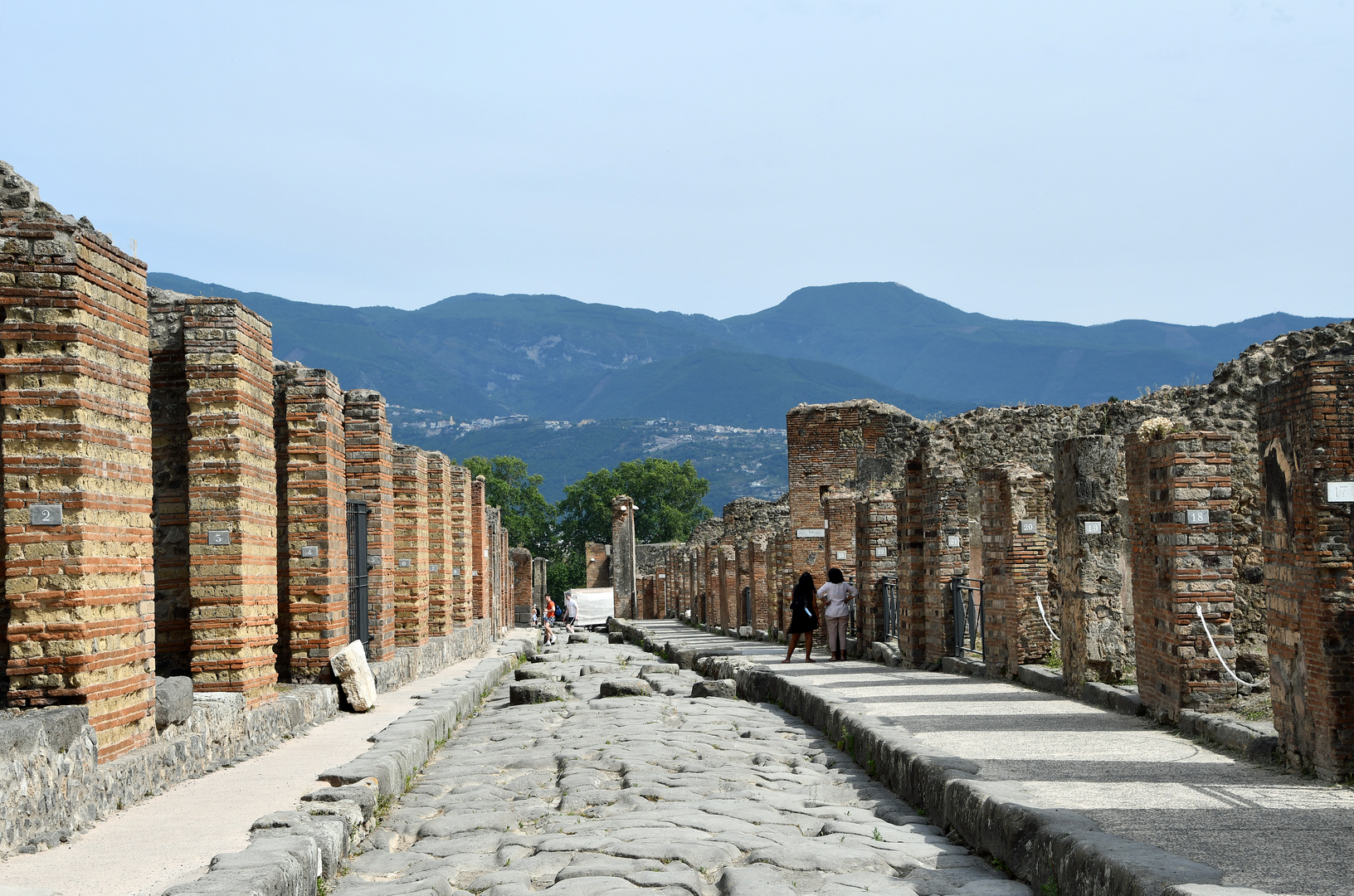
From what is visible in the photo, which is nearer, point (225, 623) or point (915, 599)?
point (225, 623)

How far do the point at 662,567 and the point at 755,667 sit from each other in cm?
4303

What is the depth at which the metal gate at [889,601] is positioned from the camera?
18.4 metres

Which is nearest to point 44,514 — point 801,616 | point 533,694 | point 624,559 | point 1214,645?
point 1214,645

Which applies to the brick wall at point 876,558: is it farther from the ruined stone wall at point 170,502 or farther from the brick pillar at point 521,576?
the brick pillar at point 521,576

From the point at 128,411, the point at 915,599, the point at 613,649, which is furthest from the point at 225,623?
the point at 613,649

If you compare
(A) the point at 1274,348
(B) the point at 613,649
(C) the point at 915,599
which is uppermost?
(A) the point at 1274,348

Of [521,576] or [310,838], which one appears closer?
[310,838]

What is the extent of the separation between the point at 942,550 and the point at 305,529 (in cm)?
784

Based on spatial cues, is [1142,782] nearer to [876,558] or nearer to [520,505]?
[876,558]

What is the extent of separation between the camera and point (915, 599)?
15.9 meters

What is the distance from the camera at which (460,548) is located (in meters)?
24.0

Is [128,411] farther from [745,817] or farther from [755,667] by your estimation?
[755,667]

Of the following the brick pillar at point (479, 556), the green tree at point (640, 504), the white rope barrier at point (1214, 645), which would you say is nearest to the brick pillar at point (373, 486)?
the white rope barrier at point (1214, 645)

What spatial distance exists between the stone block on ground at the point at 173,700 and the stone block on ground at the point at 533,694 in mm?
6303
